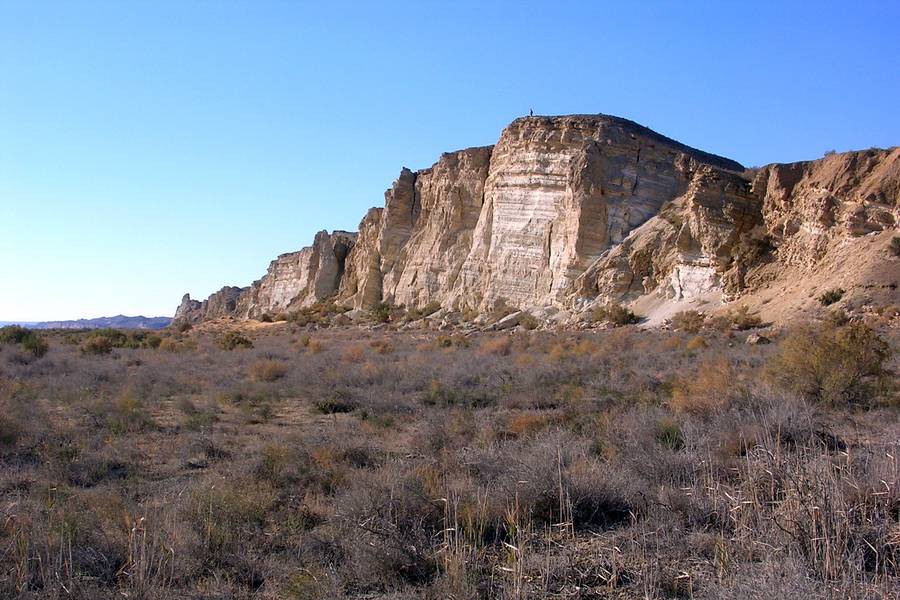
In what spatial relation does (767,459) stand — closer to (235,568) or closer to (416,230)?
(235,568)

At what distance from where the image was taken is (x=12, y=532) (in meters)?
4.71

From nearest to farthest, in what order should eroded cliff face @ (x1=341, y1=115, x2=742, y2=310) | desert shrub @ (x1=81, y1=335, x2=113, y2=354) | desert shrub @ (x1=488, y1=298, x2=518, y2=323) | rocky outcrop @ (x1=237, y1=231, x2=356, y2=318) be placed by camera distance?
desert shrub @ (x1=81, y1=335, x2=113, y2=354) → eroded cliff face @ (x1=341, y1=115, x2=742, y2=310) → desert shrub @ (x1=488, y1=298, x2=518, y2=323) → rocky outcrop @ (x1=237, y1=231, x2=356, y2=318)

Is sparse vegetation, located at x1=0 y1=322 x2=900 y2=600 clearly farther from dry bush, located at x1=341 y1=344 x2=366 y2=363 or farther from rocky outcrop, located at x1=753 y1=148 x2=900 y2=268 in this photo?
rocky outcrop, located at x1=753 y1=148 x2=900 y2=268

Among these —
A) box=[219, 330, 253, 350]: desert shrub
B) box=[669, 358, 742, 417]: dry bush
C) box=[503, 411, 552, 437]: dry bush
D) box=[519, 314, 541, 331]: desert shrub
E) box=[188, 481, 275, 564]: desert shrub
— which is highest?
box=[519, 314, 541, 331]: desert shrub

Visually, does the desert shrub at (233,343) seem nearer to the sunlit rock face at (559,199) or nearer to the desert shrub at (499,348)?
the desert shrub at (499,348)

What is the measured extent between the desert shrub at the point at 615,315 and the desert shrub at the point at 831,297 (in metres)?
9.09

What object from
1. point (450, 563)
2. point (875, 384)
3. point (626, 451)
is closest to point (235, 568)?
point (450, 563)

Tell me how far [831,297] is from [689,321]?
514 cm

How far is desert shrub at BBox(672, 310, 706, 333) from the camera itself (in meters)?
25.7

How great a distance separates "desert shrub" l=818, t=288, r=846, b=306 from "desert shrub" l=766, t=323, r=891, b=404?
44.2ft

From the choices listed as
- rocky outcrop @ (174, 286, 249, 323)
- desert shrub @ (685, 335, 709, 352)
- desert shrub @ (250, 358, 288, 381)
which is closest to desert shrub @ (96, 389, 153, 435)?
desert shrub @ (250, 358, 288, 381)

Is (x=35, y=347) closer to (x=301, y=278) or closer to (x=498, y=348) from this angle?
(x=498, y=348)

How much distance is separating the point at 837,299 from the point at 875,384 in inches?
574

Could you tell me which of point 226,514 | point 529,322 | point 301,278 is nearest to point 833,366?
point 226,514
